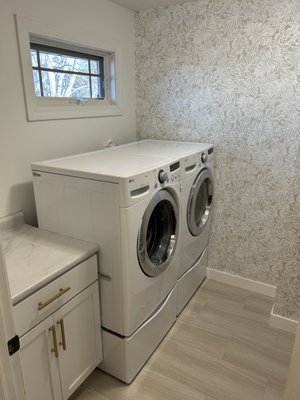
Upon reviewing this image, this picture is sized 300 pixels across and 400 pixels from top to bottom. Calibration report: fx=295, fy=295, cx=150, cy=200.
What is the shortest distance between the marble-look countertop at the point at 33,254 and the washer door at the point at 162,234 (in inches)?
14.9

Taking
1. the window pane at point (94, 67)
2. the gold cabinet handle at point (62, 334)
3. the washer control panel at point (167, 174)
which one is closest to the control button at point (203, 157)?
the washer control panel at point (167, 174)

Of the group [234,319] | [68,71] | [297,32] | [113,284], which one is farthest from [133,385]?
[297,32]

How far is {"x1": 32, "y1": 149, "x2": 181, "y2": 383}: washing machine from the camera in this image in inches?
54.0

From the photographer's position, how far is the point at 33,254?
1391mm

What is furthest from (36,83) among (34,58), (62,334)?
(62,334)

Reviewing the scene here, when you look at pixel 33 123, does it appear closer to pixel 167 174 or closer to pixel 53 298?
pixel 167 174

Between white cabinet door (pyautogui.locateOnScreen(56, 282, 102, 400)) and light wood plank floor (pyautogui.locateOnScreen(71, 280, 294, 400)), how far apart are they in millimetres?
205

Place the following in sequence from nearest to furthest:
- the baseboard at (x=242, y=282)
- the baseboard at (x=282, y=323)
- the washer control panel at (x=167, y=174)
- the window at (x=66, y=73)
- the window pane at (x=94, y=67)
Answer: the washer control panel at (x=167, y=174)
the window at (x=66, y=73)
the baseboard at (x=282, y=323)
the window pane at (x=94, y=67)
the baseboard at (x=242, y=282)

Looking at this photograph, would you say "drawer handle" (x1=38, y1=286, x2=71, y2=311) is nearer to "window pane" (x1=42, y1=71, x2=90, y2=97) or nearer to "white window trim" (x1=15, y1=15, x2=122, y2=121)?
"white window trim" (x1=15, y1=15, x2=122, y2=121)

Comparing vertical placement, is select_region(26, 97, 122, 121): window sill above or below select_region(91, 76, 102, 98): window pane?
below

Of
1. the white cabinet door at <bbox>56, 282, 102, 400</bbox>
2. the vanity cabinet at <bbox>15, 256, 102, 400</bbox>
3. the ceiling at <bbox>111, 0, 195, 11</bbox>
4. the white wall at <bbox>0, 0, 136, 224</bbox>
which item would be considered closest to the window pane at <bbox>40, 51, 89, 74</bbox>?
the white wall at <bbox>0, 0, 136, 224</bbox>

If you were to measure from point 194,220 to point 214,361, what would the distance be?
0.89 metres

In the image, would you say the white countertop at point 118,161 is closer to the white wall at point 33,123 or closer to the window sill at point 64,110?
the white wall at point 33,123

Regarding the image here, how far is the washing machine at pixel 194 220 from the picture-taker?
1929 millimetres
